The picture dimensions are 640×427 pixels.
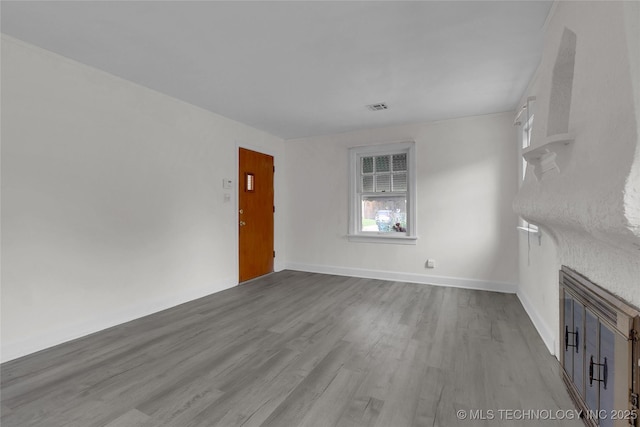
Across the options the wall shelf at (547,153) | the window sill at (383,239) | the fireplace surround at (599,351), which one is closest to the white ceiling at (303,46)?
the wall shelf at (547,153)

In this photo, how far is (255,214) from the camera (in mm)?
5027

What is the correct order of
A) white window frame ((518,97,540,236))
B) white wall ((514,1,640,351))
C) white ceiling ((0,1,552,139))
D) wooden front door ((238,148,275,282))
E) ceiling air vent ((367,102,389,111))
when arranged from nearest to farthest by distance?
1. white wall ((514,1,640,351))
2. white ceiling ((0,1,552,139))
3. white window frame ((518,97,540,236))
4. ceiling air vent ((367,102,389,111))
5. wooden front door ((238,148,275,282))

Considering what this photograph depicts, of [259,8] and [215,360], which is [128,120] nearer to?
[259,8]

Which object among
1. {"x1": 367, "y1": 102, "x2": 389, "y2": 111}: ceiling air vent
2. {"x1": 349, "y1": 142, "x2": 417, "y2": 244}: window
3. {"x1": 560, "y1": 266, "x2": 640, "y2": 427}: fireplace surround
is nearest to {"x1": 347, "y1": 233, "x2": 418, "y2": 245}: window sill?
{"x1": 349, "y1": 142, "x2": 417, "y2": 244}: window

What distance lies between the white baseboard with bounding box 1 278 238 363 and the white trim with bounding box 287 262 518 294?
208 cm

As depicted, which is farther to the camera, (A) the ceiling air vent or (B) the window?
(B) the window

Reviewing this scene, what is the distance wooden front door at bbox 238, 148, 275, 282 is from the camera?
4750mm

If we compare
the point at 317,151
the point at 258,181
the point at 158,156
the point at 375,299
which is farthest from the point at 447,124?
the point at 158,156

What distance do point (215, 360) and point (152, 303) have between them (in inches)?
60.5

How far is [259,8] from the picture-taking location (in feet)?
6.56

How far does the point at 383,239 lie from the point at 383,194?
77cm

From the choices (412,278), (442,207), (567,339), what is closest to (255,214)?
(412,278)

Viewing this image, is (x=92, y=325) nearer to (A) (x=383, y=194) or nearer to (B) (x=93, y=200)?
(B) (x=93, y=200)

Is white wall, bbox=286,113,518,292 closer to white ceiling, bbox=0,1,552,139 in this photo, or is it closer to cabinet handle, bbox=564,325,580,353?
white ceiling, bbox=0,1,552,139
